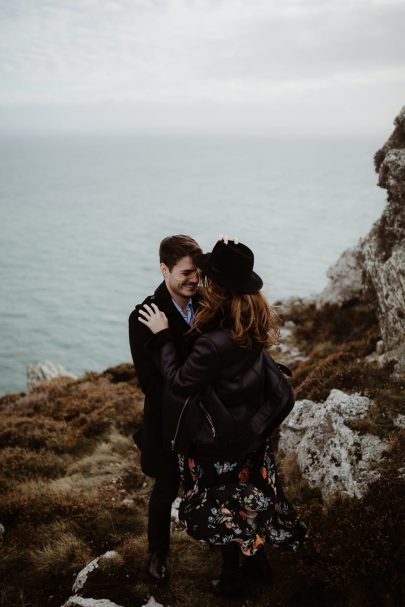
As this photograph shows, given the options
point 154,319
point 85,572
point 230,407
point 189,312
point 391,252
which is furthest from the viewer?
point 391,252

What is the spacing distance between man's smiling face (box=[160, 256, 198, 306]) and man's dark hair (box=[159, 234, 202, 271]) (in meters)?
0.04

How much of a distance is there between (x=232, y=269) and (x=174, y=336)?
1000 mm

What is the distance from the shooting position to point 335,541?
181 inches

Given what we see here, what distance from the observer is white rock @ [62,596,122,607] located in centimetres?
453

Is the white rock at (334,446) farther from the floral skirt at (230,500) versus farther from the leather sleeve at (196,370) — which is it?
the leather sleeve at (196,370)

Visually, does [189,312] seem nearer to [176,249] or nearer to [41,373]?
[176,249]

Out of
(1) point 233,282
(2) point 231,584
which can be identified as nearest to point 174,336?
(1) point 233,282

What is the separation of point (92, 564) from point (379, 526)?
3.34 m

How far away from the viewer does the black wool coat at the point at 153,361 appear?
4.00 metres

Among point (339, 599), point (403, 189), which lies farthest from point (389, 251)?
point (339, 599)

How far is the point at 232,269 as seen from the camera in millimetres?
3504

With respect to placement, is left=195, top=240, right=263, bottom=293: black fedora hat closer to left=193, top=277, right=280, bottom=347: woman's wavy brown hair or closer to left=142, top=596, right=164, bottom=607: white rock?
left=193, top=277, right=280, bottom=347: woman's wavy brown hair

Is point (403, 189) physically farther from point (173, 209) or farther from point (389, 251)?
point (173, 209)

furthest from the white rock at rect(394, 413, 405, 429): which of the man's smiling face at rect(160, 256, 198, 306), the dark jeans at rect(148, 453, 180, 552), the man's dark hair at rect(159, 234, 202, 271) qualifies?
the man's dark hair at rect(159, 234, 202, 271)
